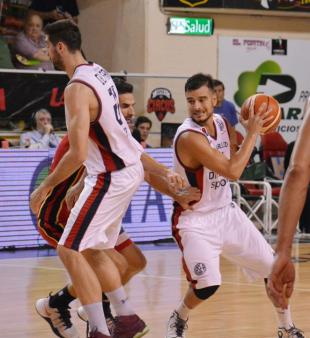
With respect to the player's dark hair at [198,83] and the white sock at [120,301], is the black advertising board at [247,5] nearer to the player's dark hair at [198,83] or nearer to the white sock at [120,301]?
the player's dark hair at [198,83]

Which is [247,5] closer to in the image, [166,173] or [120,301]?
[166,173]

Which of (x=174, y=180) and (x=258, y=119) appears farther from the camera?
(x=258, y=119)

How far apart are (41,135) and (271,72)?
5.00m

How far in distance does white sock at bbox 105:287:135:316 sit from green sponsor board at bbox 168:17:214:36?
362 inches

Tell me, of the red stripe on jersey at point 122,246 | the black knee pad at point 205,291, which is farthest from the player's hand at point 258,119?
the red stripe on jersey at point 122,246

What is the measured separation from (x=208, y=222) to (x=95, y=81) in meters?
1.14

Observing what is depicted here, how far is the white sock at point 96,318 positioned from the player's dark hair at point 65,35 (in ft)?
4.85

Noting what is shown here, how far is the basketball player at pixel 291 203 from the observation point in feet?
9.07

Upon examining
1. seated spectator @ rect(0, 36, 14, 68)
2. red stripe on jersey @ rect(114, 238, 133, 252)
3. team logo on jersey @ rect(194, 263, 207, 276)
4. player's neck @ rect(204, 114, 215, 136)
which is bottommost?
team logo on jersey @ rect(194, 263, 207, 276)

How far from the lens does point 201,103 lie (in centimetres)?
613

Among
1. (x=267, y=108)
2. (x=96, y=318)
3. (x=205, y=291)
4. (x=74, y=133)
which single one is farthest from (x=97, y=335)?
(x=267, y=108)

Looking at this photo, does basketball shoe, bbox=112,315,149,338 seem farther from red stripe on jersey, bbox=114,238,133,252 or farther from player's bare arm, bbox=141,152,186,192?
player's bare arm, bbox=141,152,186,192

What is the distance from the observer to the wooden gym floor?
6551 mm

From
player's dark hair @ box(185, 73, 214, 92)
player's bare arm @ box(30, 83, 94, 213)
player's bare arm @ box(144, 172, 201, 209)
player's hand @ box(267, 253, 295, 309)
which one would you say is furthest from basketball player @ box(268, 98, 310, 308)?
player's dark hair @ box(185, 73, 214, 92)
